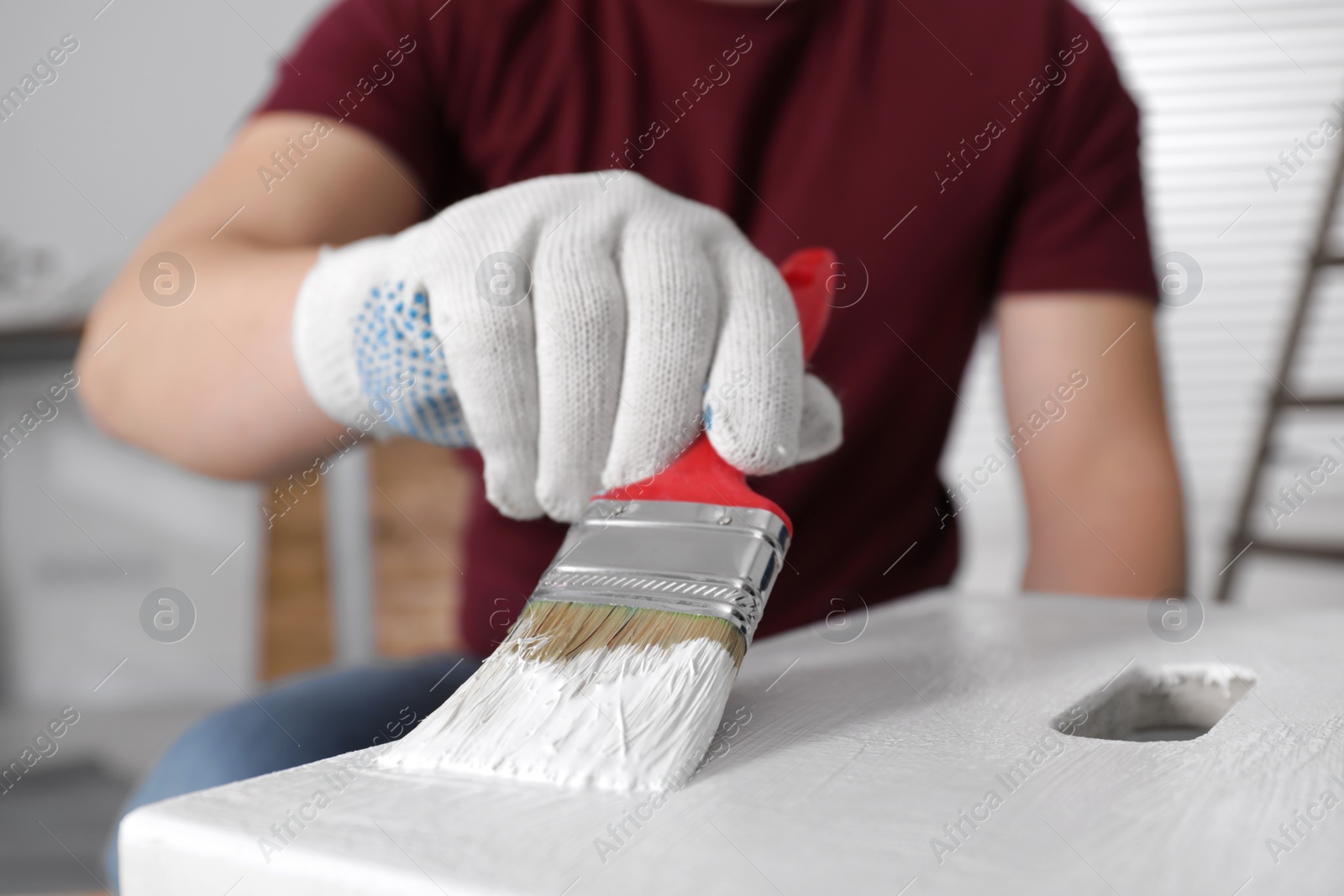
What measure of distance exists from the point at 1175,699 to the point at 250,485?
187 centimetres

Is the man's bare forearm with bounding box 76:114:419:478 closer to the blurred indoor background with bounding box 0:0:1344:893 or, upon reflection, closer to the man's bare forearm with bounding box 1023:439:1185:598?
the man's bare forearm with bounding box 1023:439:1185:598

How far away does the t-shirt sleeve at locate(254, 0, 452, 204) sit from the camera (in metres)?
0.86

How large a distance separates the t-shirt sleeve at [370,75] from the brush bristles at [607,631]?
21.4 inches

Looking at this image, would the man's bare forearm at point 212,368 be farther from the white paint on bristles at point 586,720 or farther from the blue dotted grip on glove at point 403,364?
the white paint on bristles at point 586,720

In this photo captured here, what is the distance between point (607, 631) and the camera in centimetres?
45

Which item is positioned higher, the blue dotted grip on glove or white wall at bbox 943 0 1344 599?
the blue dotted grip on glove

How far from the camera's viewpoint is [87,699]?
89.1 inches

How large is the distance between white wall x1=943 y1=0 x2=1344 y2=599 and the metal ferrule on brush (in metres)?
2.03

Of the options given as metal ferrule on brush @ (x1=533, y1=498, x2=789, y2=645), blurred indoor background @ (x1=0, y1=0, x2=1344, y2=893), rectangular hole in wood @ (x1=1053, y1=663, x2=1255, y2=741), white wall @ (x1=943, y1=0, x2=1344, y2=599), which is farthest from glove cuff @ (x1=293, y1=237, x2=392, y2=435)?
white wall @ (x1=943, y1=0, x2=1344, y2=599)

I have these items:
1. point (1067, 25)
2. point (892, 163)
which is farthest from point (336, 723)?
point (1067, 25)

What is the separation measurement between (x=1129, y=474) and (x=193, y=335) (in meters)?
0.73

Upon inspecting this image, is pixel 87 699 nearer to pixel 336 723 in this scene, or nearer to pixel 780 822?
pixel 336 723

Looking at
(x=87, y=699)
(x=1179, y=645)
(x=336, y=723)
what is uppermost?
(x=336, y=723)

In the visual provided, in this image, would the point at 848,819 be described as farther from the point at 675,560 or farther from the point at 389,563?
the point at 389,563
